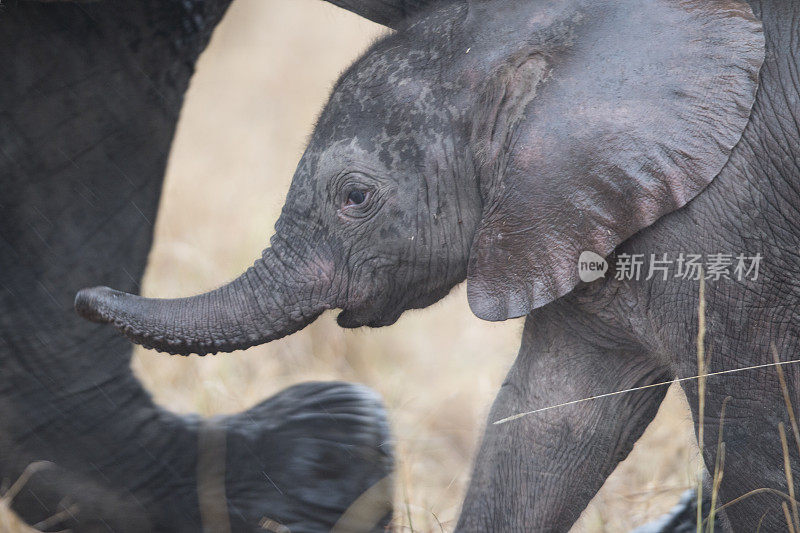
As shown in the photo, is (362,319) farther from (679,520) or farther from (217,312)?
(679,520)

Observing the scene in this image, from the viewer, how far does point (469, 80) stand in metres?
2.56

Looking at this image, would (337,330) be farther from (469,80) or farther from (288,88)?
(288,88)

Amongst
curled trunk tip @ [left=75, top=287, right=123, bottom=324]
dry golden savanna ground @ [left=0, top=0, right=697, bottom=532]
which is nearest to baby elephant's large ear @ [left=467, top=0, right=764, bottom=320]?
dry golden savanna ground @ [left=0, top=0, right=697, bottom=532]

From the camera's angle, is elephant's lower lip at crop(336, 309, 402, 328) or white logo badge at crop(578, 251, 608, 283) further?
elephant's lower lip at crop(336, 309, 402, 328)

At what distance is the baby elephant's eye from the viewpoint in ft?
8.46

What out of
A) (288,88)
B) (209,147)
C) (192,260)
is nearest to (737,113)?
(192,260)

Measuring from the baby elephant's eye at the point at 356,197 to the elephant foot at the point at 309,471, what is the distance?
87 cm

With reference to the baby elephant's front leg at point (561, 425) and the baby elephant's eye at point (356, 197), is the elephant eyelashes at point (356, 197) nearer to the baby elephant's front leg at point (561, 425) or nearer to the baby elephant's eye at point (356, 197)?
the baby elephant's eye at point (356, 197)

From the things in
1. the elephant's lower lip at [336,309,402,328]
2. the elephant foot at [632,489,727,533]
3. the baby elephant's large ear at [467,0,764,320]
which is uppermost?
the baby elephant's large ear at [467,0,764,320]

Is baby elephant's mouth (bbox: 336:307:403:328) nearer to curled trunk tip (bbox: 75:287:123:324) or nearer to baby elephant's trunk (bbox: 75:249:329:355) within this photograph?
baby elephant's trunk (bbox: 75:249:329:355)

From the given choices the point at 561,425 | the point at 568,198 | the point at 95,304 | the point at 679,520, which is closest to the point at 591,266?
the point at 568,198

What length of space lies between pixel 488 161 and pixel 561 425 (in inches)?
27.5

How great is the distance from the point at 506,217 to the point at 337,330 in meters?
2.69

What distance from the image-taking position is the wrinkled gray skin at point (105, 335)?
2898 millimetres
